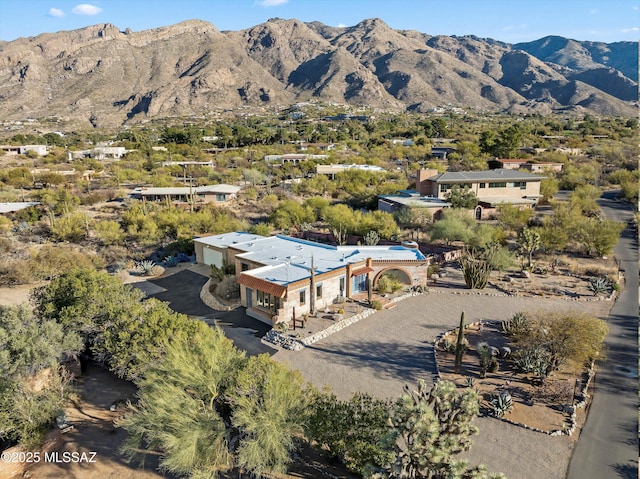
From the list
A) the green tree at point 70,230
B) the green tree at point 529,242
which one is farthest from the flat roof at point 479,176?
the green tree at point 70,230

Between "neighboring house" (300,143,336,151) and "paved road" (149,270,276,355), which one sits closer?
"paved road" (149,270,276,355)

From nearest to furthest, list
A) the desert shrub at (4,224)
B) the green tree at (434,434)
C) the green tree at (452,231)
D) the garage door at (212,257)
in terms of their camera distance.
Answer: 1. the green tree at (434,434)
2. the garage door at (212,257)
3. the green tree at (452,231)
4. the desert shrub at (4,224)

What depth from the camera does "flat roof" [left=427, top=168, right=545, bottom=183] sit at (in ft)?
154

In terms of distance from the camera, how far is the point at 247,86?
193375 mm

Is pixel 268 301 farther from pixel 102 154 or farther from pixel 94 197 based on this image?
pixel 102 154

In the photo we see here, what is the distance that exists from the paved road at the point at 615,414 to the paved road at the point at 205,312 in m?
12.0

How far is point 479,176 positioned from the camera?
4875cm

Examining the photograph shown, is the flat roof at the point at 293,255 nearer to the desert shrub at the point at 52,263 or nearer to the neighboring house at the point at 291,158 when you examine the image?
the desert shrub at the point at 52,263

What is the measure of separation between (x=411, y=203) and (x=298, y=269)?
2248 cm

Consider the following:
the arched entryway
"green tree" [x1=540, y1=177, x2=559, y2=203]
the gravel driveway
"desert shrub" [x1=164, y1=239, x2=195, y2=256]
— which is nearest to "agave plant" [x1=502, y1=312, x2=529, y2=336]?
the gravel driveway

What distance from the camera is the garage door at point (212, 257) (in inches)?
1166

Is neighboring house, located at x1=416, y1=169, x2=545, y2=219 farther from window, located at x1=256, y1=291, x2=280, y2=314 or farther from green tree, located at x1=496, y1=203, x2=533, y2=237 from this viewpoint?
window, located at x1=256, y1=291, x2=280, y2=314

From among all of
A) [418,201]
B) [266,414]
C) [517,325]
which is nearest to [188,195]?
[418,201]

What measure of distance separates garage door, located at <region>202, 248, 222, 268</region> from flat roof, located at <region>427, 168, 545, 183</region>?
90.1 feet
